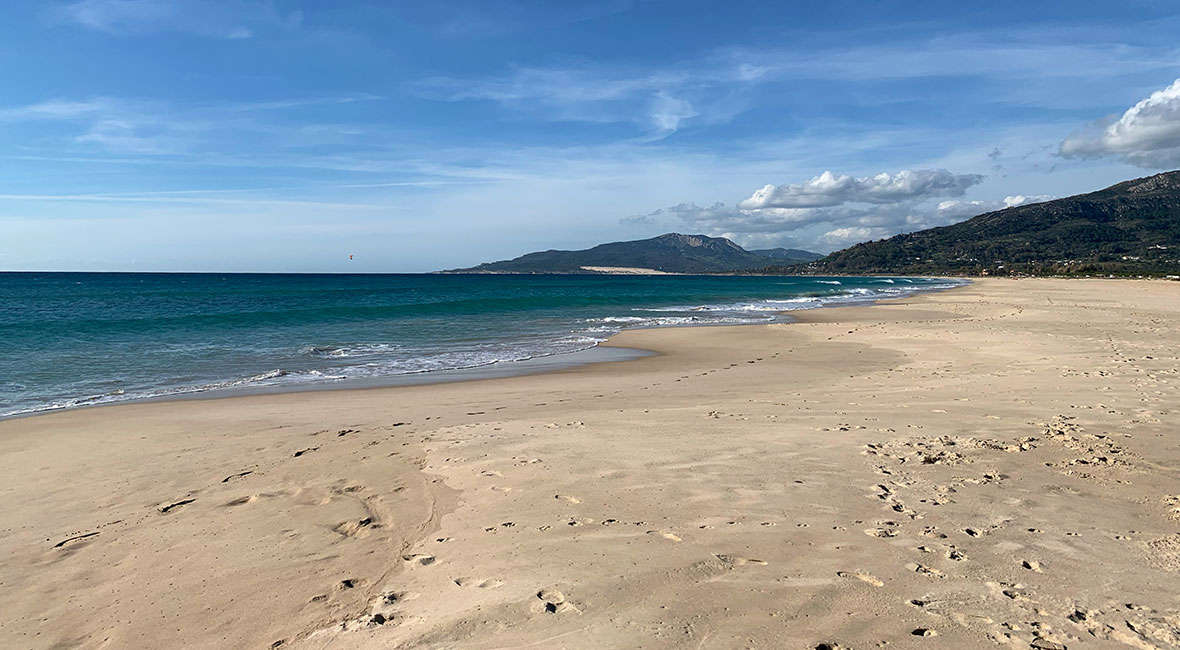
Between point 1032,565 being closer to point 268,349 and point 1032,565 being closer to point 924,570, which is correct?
point 924,570

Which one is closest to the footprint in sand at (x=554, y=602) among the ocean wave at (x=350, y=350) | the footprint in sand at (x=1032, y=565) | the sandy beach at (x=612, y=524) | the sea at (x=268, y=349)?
the sandy beach at (x=612, y=524)

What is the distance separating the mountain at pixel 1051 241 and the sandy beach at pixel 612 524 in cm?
10674

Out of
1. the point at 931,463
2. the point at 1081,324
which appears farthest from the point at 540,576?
the point at 1081,324

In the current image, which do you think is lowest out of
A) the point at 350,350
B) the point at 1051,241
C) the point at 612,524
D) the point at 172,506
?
the point at 350,350

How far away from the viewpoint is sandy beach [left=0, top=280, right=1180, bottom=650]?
3.84 metres

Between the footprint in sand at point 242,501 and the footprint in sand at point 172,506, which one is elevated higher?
the footprint in sand at point 242,501

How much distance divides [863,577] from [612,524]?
1.95 m

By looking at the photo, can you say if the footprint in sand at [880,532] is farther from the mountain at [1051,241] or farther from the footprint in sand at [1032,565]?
the mountain at [1051,241]

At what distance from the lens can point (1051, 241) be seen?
143 m

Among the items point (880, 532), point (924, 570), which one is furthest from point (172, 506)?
point (924, 570)

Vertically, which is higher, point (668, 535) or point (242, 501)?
point (668, 535)

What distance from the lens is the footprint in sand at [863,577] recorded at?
4.16 meters

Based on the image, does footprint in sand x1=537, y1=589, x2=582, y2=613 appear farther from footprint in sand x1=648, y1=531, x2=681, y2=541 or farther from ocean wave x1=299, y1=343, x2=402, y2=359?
ocean wave x1=299, y1=343, x2=402, y2=359

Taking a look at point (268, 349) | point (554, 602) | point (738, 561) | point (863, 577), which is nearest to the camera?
point (554, 602)
